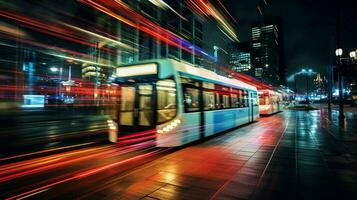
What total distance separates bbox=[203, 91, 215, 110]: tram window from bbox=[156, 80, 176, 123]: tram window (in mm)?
2190

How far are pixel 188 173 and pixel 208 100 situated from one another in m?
5.07

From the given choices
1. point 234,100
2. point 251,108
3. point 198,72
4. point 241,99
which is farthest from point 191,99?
point 251,108

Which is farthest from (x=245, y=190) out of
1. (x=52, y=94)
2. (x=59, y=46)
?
(x=52, y=94)

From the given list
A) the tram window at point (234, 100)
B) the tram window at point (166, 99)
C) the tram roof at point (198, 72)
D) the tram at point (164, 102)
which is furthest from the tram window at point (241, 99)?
the tram window at point (166, 99)

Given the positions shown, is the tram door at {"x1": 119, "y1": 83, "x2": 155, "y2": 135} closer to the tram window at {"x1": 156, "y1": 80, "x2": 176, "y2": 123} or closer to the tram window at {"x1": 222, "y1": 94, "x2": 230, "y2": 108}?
the tram window at {"x1": 156, "y1": 80, "x2": 176, "y2": 123}

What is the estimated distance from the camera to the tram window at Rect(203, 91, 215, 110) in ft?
34.2

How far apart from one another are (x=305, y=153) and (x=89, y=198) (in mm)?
6583

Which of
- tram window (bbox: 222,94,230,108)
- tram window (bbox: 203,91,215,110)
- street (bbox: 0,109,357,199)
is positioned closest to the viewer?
street (bbox: 0,109,357,199)

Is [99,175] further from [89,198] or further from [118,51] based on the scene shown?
[118,51]

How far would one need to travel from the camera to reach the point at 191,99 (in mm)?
9328

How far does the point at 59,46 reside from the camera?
28.5 m

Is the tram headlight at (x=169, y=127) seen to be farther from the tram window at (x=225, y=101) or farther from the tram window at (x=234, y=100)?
the tram window at (x=234, y=100)

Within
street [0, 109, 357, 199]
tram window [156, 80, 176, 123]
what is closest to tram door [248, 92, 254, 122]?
street [0, 109, 357, 199]

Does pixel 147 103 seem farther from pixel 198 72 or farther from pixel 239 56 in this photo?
pixel 239 56
